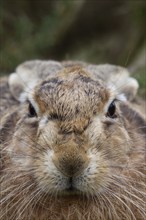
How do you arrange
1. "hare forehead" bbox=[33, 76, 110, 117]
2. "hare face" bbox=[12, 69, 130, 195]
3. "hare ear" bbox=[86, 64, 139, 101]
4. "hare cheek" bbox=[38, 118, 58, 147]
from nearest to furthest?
"hare face" bbox=[12, 69, 130, 195] → "hare cheek" bbox=[38, 118, 58, 147] → "hare forehead" bbox=[33, 76, 110, 117] → "hare ear" bbox=[86, 64, 139, 101]

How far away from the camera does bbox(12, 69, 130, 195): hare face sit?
4.77 metres

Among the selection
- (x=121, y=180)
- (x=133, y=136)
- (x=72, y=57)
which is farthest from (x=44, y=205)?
(x=72, y=57)

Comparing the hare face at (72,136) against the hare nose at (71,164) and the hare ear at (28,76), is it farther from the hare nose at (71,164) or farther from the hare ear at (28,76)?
the hare ear at (28,76)

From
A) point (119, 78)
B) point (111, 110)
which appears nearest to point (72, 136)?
point (111, 110)

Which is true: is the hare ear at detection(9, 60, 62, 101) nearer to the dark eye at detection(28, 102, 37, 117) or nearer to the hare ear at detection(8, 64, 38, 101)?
the hare ear at detection(8, 64, 38, 101)

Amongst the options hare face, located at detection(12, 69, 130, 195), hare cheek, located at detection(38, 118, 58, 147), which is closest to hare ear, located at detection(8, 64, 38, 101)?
hare face, located at detection(12, 69, 130, 195)

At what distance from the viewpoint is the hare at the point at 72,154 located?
4.84 m

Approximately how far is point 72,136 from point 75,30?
260 inches

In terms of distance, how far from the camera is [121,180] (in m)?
5.40

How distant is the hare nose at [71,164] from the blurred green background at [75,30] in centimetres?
415

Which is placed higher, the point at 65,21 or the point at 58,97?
the point at 65,21

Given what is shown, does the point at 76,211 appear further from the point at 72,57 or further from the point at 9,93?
the point at 72,57

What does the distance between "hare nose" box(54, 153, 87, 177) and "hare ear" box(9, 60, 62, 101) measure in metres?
1.64

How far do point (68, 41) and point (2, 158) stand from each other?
575cm
